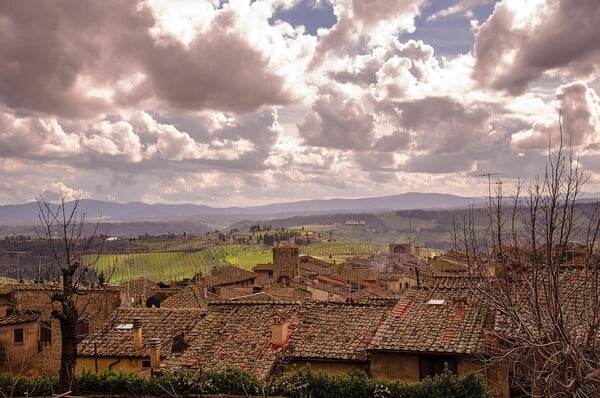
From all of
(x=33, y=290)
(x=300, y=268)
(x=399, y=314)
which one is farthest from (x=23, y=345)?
(x=300, y=268)

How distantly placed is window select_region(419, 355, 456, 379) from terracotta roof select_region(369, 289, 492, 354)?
45 centimetres

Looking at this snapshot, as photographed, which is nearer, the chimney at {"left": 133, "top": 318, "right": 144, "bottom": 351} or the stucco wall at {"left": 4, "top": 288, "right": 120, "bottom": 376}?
the chimney at {"left": 133, "top": 318, "right": 144, "bottom": 351}

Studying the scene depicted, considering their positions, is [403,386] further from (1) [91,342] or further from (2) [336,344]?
(1) [91,342]

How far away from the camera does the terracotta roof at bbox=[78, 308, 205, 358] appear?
2459 cm

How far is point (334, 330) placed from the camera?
75.2 feet

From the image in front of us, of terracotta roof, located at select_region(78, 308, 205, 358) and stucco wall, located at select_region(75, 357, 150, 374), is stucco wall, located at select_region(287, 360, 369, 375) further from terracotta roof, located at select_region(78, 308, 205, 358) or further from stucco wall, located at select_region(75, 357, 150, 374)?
stucco wall, located at select_region(75, 357, 150, 374)

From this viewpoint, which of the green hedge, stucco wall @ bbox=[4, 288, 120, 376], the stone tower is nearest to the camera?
the green hedge

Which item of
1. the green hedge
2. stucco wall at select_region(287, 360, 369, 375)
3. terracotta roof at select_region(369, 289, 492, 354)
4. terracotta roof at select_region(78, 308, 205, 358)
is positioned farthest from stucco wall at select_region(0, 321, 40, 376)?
terracotta roof at select_region(369, 289, 492, 354)

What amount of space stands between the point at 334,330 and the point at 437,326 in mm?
4341

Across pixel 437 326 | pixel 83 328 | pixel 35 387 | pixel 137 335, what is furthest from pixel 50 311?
pixel 437 326

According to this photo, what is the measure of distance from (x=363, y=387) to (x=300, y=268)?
5977cm

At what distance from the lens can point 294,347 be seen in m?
21.8

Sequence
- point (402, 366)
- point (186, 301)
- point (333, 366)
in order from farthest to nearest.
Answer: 1. point (186, 301)
2. point (333, 366)
3. point (402, 366)

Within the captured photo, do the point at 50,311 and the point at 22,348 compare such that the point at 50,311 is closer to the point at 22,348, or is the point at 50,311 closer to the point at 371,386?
the point at 22,348
